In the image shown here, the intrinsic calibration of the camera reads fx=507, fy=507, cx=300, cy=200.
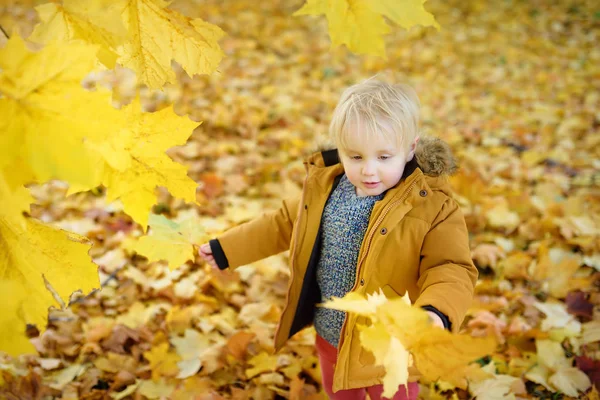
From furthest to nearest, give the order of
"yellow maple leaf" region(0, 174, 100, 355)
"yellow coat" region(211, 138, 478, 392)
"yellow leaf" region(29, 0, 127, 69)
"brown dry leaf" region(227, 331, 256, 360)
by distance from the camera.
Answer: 1. "brown dry leaf" region(227, 331, 256, 360)
2. "yellow coat" region(211, 138, 478, 392)
3. "yellow leaf" region(29, 0, 127, 69)
4. "yellow maple leaf" region(0, 174, 100, 355)

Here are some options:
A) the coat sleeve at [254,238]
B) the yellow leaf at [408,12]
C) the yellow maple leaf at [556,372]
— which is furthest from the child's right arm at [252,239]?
the yellow maple leaf at [556,372]

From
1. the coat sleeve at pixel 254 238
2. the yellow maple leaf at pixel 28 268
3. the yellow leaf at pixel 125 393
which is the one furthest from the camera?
the yellow leaf at pixel 125 393

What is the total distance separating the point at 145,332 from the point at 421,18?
1.94m

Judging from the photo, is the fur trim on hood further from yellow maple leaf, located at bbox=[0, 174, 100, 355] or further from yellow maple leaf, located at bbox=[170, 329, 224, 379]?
yellow maple leaf, located at bbox=[170, 329, 224, 379]

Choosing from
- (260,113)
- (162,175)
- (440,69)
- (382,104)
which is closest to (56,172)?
(162,175)

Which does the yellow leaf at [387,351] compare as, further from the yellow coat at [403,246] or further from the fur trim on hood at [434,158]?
the fur trim on hood at [434,158]

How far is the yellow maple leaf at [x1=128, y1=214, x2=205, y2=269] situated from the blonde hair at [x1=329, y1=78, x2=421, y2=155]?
0.73 meters

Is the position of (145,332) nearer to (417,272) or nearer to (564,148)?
(417,272)

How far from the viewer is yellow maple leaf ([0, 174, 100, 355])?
43.2 inches

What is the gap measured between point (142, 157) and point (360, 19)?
29.0 inches

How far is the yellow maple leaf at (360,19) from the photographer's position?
55.5 inches

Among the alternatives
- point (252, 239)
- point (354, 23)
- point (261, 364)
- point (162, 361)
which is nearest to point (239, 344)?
point (261, 364)

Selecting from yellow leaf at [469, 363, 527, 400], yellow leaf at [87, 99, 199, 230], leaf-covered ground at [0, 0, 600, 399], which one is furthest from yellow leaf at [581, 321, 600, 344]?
yellow leaf at [87, 99, 199, 230]

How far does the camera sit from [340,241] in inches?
69.4
